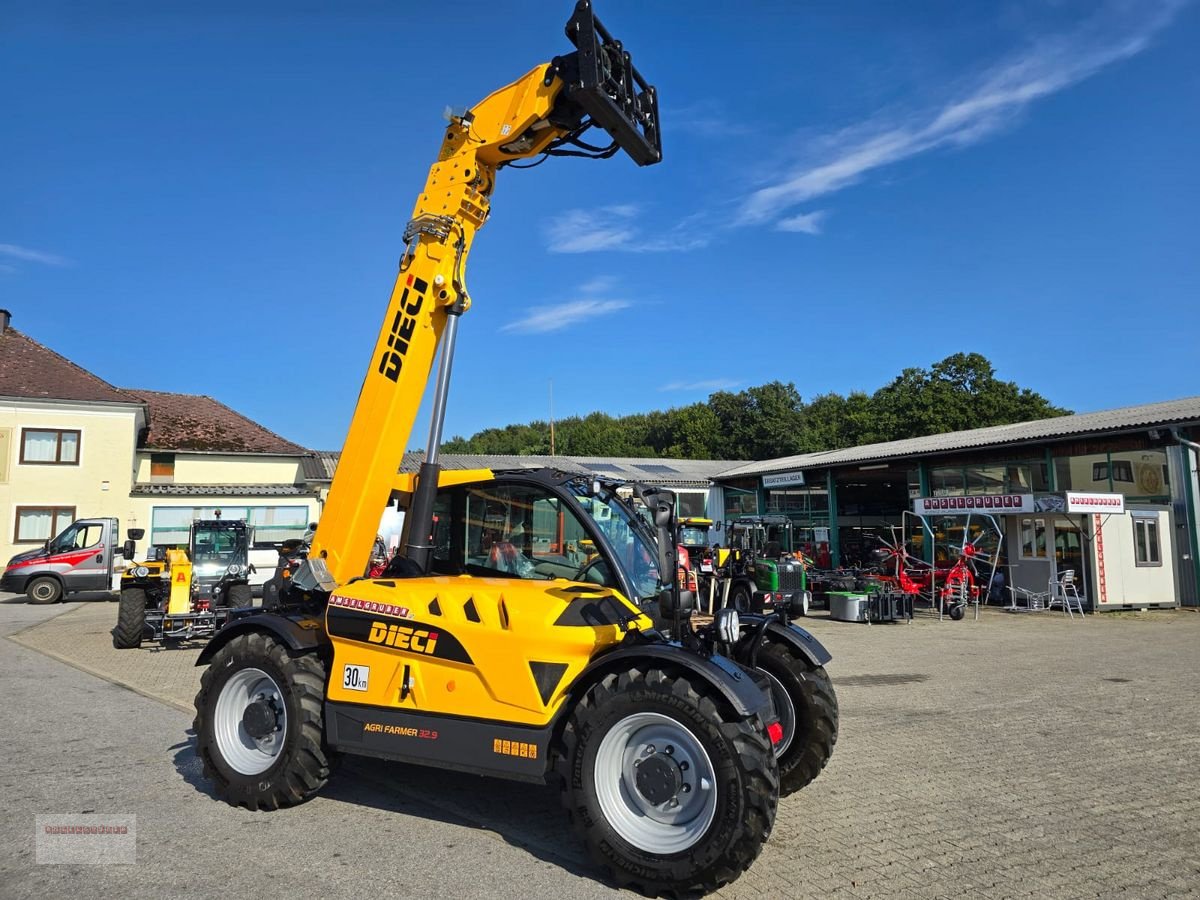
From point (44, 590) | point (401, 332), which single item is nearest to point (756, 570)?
point (401, 332)

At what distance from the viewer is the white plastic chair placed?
59.0ft

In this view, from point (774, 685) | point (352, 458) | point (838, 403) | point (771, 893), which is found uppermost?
point (838, 403)

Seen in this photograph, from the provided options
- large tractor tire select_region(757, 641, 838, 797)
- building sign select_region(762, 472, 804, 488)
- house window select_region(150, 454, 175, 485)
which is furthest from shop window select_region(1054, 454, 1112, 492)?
house window select_region(150, 454, 175, 485)

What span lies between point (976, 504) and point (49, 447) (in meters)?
29.4

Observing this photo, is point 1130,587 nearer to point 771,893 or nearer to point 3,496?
point 771,893

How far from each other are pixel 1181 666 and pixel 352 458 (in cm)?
1109

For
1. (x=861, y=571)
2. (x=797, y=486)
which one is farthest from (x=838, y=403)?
(x=861, y=571)

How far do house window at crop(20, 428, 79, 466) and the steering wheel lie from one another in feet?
96.1

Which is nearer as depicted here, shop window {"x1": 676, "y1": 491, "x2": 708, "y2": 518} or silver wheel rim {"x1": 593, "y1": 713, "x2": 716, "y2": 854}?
silver wheel rim {"x1": 593, "y1": 713, "x2": 716, "y2": 854}

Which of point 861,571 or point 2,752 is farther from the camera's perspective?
point 861,571

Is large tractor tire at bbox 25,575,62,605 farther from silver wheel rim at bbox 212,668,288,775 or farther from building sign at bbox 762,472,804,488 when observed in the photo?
building sign at bbox 762,472,804,488

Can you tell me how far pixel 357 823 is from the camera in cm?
470

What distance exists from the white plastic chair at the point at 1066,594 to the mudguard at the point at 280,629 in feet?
57.9

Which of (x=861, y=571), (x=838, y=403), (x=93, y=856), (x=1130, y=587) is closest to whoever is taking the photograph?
(x=93, y=856)
